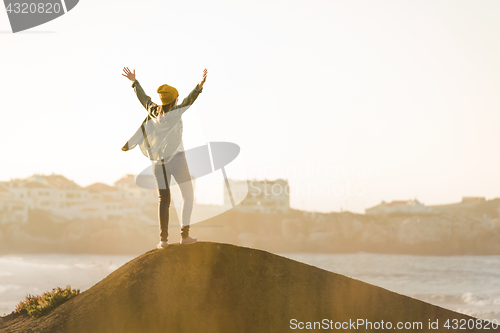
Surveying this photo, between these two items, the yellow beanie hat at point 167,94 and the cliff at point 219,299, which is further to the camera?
the yellow beanie hat at point 167,94

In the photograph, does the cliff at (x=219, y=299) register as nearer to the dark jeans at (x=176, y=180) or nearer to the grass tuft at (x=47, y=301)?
the grass tuft at (x=47, y=301)

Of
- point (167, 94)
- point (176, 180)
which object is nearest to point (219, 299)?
point (176, 180)

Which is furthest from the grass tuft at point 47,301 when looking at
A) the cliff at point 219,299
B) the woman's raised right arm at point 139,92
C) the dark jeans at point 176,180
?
the woman's raised right arm at point 139,92

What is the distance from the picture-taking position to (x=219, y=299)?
928 centimetres

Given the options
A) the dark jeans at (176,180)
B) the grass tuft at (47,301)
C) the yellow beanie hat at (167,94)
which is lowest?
the grass tuft at (47,301)

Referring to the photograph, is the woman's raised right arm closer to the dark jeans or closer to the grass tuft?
the dark jeans

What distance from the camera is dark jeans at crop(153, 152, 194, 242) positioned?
30.3ft

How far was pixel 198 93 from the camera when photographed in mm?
8922

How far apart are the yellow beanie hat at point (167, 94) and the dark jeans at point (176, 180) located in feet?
3.98

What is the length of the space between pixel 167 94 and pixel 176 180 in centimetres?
196

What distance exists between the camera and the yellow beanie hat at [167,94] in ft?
30.0

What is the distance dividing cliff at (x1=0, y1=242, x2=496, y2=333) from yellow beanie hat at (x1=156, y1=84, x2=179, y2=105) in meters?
3.64

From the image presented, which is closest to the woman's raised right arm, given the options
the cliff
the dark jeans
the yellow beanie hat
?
the yellow beanie hat

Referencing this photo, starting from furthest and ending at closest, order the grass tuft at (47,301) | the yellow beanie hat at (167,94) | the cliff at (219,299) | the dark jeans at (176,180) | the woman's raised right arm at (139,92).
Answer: the grass tuft at (47,301)
the woman's raised right arm at (139,92)
the dark jeans at (176,180)
the yellow beanie hat at (167,94)
the cliff at (219,299)
